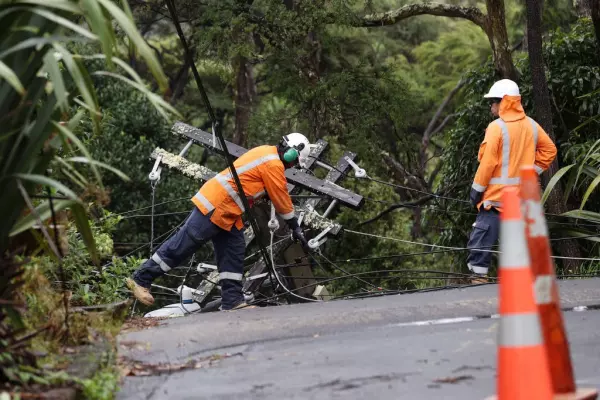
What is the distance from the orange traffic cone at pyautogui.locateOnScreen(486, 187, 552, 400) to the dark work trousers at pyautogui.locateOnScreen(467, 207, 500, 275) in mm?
6477

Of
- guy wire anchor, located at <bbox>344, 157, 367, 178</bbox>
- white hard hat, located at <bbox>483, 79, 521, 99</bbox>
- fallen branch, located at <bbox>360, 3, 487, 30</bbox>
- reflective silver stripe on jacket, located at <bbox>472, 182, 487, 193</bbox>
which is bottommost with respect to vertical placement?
guy wire anchor, located at <bbox>344, 157, 367, 178</bbox>

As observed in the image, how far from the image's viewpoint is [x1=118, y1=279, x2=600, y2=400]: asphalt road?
5113mm

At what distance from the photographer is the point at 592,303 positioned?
8.12 meters

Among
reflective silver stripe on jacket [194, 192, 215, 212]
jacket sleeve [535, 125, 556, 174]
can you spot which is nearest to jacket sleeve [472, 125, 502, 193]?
jacket sleeve [535, 125, 556, 174]

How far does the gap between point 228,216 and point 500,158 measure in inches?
101

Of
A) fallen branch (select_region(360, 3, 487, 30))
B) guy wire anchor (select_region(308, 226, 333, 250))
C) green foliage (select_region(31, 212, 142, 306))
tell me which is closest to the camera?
green foliage (select_region(31, 212, 142, 306))

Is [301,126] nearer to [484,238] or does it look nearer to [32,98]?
[484,238]

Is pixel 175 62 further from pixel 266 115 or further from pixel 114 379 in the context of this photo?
pixel 114 379

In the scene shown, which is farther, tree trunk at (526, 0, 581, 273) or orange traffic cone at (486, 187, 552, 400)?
tree trunk at (526, 0, 581, 273)

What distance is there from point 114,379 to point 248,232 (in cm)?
919

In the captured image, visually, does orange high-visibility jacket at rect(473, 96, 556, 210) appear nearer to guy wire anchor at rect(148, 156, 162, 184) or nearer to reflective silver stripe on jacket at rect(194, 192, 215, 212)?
reflective silver stripe on jacket at rect(194, 192, 215, 212)

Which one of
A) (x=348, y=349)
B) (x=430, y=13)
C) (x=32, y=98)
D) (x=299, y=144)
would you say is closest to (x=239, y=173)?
(x=299, y=144)

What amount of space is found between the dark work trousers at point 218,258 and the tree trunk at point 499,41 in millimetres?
5811

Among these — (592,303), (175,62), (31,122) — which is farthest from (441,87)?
(31,122)
